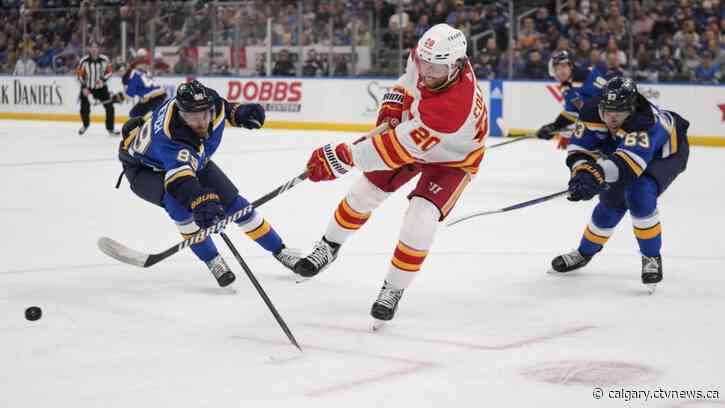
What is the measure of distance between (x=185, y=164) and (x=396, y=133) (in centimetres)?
94

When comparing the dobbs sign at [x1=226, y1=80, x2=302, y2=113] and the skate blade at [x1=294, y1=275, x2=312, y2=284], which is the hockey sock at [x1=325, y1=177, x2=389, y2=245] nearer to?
the skate blade at [x1=294, y1=275, x2=312, y2=284]

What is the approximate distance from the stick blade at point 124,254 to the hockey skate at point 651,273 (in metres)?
2.15

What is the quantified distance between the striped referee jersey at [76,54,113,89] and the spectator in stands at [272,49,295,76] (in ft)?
7.67

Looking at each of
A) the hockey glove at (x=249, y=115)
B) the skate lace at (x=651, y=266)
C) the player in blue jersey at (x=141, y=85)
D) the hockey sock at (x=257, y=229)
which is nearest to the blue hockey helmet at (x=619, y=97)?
the skate lace at (x=651, y=266)

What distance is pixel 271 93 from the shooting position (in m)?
14.5

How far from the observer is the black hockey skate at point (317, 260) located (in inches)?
170

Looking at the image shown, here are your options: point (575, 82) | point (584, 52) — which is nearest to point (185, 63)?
point (584, 52)

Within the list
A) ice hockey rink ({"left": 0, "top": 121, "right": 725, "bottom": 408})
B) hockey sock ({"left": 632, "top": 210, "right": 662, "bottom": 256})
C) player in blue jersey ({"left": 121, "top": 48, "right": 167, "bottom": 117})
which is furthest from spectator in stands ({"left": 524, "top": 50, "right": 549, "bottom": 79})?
hockey sock ({"left": 632, "top": 210, "right": 662, "bottom": 256})

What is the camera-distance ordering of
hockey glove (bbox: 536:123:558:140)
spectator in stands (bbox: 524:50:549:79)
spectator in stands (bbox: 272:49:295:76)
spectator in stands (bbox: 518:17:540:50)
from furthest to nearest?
spectator in stands (bbox: 272:49:295:76) < spectator in stands (bbox: 518:17:540:50) < spectator in stands (bbox: 524:50:549:79) < hockey glove (bbox: 536:123:558:140)

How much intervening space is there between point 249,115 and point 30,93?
12.8 m

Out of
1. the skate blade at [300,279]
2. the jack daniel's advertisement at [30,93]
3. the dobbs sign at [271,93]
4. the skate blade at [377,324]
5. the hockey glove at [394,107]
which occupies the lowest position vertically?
the jack daniel's advertisement at [30,93]

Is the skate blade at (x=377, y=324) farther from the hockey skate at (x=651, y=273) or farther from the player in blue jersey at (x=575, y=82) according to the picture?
the player in blue jersey at (x=575, y=82)

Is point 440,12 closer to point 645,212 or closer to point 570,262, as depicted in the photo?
point 570,262

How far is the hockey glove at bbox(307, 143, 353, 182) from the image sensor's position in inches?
151
